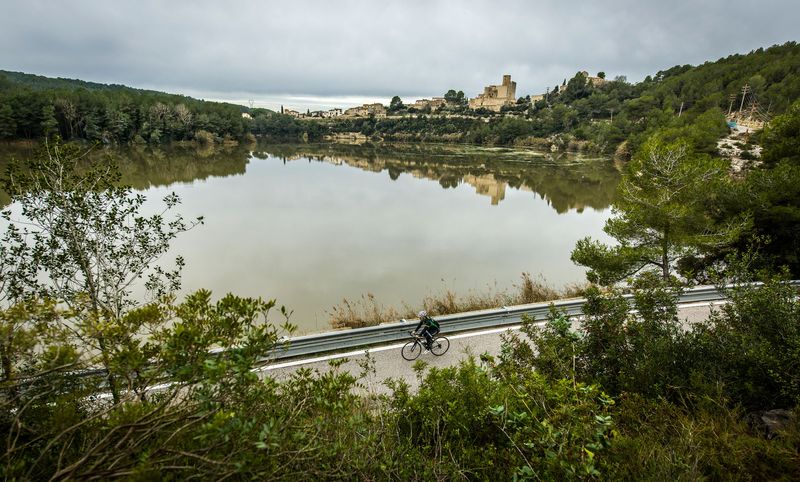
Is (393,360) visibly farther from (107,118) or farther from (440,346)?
(107,118)

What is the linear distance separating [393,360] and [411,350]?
1.30 feet

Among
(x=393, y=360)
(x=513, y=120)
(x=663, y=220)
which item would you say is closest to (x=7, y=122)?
(x=393, y=360)

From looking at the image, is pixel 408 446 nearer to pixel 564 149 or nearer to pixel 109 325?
pixel 109 325

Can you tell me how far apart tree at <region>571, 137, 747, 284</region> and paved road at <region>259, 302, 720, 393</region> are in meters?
3.42

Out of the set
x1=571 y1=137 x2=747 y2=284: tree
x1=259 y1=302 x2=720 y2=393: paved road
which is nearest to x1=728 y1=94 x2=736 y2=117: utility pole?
x1=571 y1=137 x2=747 y2=284: tree

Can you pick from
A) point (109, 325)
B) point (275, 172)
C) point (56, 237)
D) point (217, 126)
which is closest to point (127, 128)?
point (217, 126)

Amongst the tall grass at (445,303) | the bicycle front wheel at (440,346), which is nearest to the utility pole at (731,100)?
the tall grass at (445,303)

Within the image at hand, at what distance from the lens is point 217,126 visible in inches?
2672

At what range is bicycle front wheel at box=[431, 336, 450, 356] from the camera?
7.53 metres

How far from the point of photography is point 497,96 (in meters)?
134

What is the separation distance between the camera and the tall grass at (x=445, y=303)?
9477 mm

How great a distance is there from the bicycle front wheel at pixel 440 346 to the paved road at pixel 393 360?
3.2 inches

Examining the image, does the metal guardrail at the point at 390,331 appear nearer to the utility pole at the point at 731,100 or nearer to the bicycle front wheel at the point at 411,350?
the bicycle front wheel at the point at 411,350

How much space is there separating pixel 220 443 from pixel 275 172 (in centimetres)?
3723
